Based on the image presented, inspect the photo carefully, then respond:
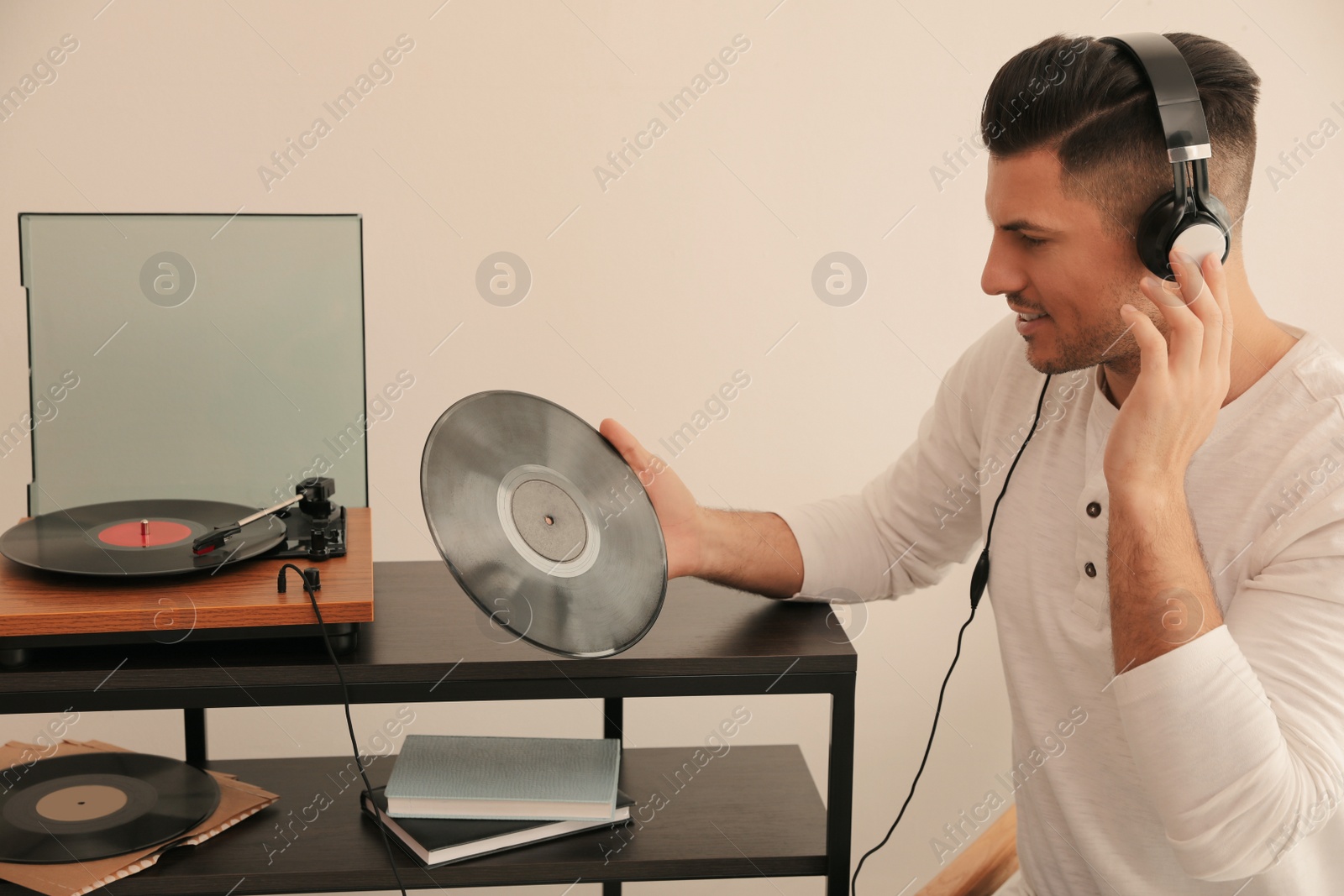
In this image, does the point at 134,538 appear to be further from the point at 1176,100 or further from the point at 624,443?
the point at 1176,100

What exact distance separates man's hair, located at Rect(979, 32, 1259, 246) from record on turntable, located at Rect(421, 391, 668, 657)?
56 centimetres

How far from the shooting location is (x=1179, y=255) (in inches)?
42.0

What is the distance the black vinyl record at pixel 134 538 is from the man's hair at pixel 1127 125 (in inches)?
35.5

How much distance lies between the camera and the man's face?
1168 mm

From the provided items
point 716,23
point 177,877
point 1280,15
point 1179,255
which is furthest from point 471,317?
point 1280,15

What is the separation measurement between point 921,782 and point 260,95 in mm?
1907

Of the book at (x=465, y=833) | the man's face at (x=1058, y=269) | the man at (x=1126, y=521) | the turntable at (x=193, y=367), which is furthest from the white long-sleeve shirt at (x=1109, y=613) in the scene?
the turntable at (x=193, y=367)

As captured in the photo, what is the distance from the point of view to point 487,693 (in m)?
1.09

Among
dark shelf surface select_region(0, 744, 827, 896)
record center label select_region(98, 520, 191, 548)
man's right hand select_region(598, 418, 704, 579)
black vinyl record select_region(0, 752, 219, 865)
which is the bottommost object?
dark shelf surface select_region(0, 744, 827, 896)

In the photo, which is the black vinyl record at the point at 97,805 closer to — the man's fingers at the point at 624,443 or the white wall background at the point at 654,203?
the man's fingers at the point at 624,443

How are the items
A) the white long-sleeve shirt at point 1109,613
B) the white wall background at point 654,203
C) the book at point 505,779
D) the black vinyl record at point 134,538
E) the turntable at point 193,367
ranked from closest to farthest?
the white long-sleeve shirt at point 1109,613
the black vinyl record at point 134,538
the book at point 505,779
the turntable at point 193,367
the white wall background at point 654,203

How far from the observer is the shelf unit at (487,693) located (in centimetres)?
106

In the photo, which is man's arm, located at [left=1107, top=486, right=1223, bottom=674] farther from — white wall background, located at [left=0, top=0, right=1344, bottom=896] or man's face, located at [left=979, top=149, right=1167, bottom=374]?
white wall background, located at [left=0, top=0, right=1344, bottom=896]

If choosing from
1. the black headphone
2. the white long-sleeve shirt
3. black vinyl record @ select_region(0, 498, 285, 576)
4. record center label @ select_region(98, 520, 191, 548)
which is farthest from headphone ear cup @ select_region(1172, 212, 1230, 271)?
record center label @ select_region(98, 520, 191, 548)
